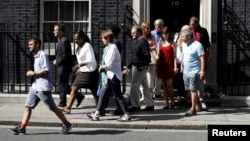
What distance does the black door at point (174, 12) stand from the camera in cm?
1235

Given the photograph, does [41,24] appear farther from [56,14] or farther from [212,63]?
[212,63]

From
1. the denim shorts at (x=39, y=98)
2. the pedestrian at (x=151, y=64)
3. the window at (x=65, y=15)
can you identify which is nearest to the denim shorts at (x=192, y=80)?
the pedestrian at (x=151, y=64)

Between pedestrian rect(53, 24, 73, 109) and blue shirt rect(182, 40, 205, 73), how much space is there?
2.31 metres

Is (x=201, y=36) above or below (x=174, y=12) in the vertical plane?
below

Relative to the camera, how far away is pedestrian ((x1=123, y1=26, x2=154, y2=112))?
33.2 ft

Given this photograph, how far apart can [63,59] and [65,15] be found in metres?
2.42

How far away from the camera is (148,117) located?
991 cm

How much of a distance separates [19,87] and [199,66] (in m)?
4.46

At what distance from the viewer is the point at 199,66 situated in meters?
9.96

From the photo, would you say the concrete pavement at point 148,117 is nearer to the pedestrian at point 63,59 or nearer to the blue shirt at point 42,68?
the pedestrian at point 63,59

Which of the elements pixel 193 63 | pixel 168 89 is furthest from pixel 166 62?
pixel 193 63

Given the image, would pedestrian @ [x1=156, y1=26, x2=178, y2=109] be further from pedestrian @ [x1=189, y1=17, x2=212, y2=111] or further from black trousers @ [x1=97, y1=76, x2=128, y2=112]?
black trousers @ [x1=97, y1=76, x2=128, y2=112]

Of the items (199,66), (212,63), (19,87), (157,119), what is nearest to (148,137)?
(157,119)

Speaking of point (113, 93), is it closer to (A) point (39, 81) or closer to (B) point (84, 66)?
(B) point (84, 66)
